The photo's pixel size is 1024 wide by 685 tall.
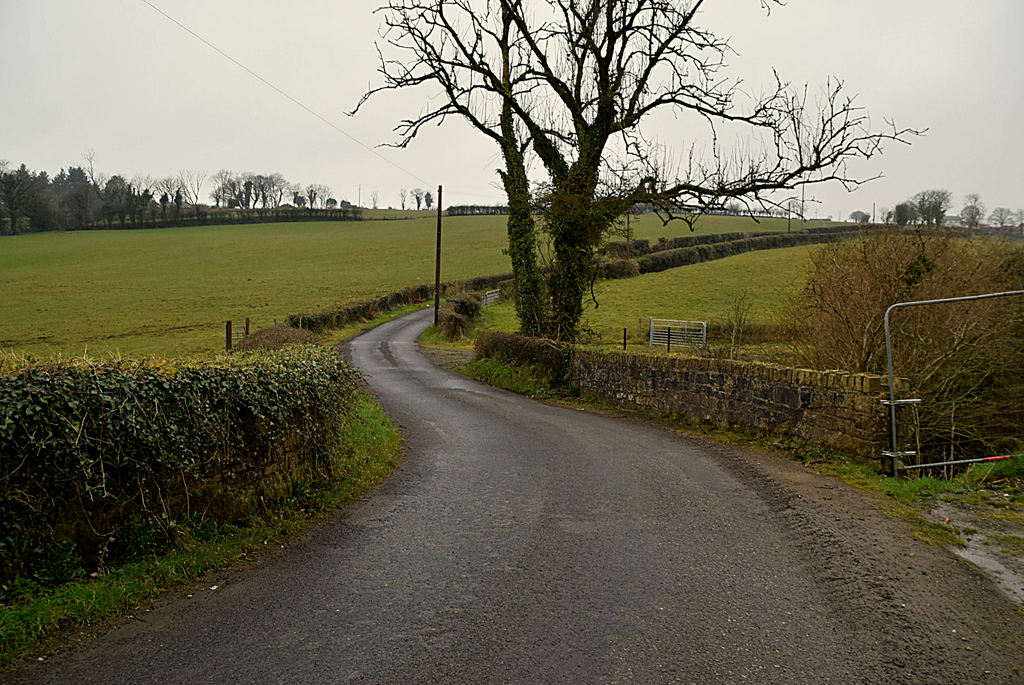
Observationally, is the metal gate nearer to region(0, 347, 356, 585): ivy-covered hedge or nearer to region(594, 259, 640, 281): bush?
region(594, 259, 640, 281): bush

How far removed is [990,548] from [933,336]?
9.64 metres

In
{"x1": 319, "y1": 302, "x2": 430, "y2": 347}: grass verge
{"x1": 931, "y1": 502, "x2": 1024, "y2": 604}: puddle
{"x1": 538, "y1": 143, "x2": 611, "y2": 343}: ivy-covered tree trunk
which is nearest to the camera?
{"x1": 931, "y1": 502, "x2": 1024, "y2": 604}: puddle

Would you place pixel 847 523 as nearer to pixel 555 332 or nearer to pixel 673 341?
pixel 555 332

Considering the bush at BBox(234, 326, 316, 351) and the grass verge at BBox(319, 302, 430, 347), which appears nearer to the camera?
the bush at BBox(234, 326, 316, 351)

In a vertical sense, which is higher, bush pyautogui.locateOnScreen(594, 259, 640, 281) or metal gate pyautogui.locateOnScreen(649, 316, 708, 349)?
bush pyautogui.locateOnScreen(594, 259, 640, 281)

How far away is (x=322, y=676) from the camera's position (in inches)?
158

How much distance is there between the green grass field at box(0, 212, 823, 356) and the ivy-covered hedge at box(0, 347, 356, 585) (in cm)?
1697

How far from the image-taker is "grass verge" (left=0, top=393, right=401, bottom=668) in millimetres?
4398

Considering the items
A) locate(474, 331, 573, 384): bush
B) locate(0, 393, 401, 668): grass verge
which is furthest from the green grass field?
locate(0, 393, 401, 668): grass verge

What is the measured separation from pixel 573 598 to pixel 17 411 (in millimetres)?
3781

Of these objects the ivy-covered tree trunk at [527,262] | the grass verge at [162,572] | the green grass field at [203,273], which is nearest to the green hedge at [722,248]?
the green grass field at [203,273]

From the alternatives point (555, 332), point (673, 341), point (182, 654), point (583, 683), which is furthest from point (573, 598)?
point (673, 341)

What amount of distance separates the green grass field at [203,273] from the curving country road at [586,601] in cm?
1808

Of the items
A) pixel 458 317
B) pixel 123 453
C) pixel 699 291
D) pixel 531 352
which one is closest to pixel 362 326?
pixel 458 317
